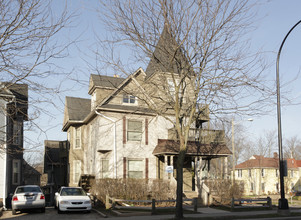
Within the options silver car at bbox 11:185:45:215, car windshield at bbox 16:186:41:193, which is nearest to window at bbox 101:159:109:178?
car windshield at bbox 16:186:41:193

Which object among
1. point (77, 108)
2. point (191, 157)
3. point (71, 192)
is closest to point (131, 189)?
point (71, 192)

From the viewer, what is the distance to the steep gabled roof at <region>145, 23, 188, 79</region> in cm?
1537

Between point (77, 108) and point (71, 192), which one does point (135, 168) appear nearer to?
point (71, 192)

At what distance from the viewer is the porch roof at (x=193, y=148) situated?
2373cm

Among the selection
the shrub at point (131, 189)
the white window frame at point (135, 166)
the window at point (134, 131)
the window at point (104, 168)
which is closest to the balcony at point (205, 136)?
the window at point (134, 131)

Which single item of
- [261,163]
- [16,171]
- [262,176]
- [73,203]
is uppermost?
[16,171]

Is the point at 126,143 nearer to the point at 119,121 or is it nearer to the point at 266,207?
the point at 119,121

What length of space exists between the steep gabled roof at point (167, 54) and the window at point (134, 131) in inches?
343

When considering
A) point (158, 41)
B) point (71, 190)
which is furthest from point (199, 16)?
point (71, 190)

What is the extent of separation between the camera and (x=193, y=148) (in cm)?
2478

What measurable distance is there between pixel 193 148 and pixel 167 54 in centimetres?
1053

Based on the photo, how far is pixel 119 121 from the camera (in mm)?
24625

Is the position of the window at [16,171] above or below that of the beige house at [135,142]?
below

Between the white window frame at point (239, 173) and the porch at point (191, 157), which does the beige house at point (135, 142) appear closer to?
the porch at point (191, 157)
